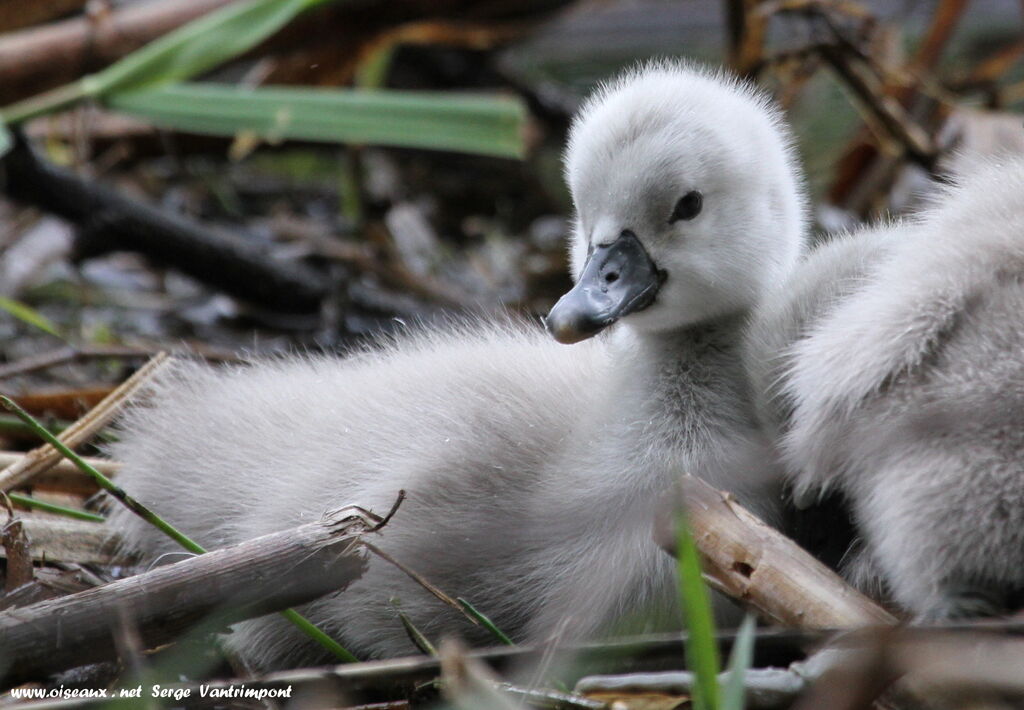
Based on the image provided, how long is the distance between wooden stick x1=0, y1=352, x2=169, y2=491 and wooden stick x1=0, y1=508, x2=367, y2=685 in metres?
0.47

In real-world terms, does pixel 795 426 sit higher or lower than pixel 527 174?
higher

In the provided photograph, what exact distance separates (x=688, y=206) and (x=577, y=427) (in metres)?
0.31

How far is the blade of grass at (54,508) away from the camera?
165cm

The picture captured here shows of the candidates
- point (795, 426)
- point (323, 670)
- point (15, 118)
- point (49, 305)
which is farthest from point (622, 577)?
point (49, 305)

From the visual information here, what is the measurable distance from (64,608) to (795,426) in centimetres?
79

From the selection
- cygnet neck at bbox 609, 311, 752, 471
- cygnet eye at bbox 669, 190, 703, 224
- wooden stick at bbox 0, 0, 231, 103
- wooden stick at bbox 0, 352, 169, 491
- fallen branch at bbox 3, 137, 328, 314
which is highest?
cygnet eye at bbox 669, 190, 703, 224

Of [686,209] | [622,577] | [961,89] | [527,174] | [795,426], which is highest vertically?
[686,209]

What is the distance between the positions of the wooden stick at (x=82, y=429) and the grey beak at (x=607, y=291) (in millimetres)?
785

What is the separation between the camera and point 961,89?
3477 mm

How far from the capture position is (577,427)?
1655 millimetres

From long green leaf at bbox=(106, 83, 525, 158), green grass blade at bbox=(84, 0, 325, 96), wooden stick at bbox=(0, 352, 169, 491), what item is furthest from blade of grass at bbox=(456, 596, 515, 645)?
green grass blade at bbox=(84, 0, 325, 96)

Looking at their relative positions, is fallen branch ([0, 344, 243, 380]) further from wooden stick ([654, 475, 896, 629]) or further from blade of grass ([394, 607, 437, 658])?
wooden stick ([654, 475, 896, 629])

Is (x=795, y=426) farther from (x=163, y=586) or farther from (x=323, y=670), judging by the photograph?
(x=163, y=586)

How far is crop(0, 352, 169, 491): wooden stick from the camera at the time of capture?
5.87 ft
